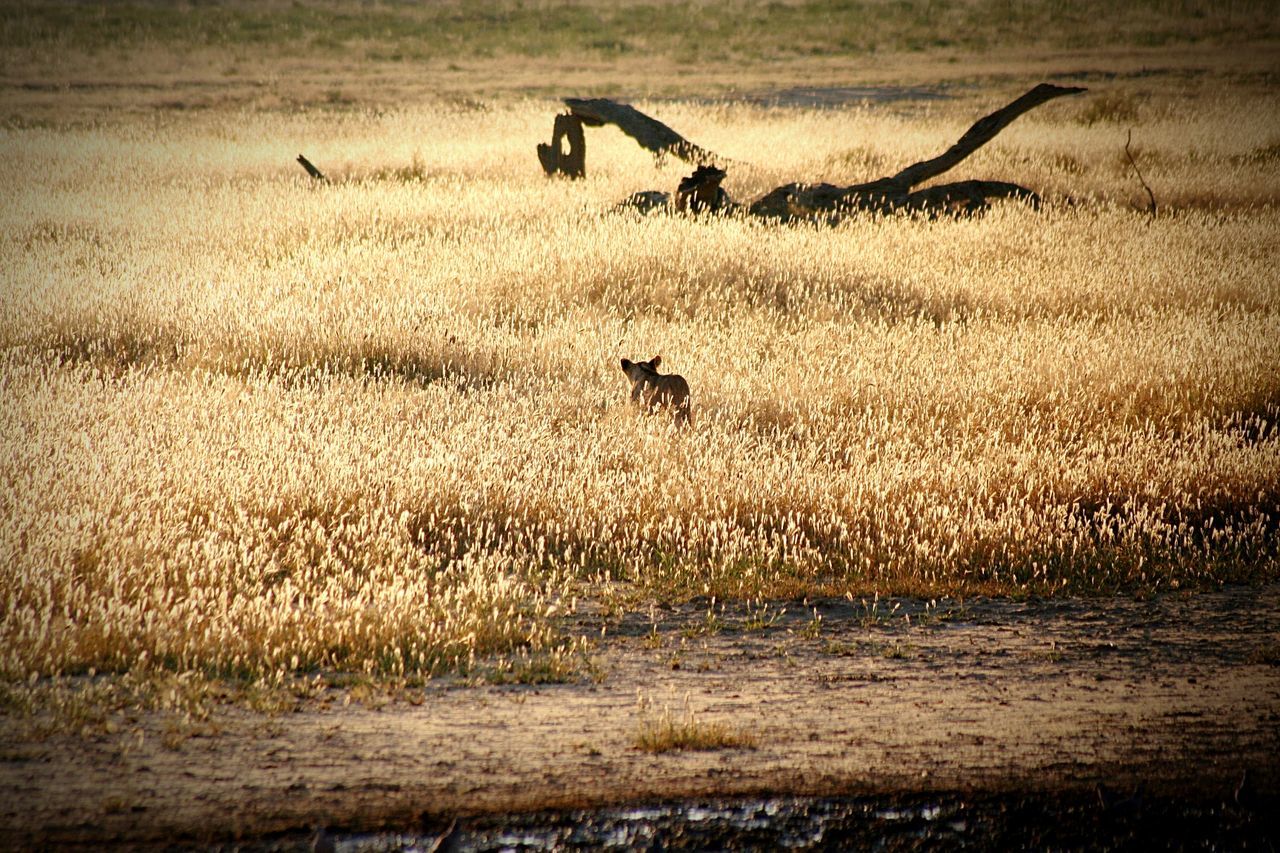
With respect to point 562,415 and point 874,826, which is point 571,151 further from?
point 874,826

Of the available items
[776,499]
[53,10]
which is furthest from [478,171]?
[53,10]

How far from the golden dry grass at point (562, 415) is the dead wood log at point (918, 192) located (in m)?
1.09

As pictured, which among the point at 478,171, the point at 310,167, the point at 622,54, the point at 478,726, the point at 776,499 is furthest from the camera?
the point at 622,54

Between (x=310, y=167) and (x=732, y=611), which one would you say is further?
(x=310, y=167)

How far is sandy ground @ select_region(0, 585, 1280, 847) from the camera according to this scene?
356 centimetres

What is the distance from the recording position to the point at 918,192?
52.2ft

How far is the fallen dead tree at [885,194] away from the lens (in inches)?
586

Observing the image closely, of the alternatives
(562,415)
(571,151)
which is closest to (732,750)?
(562,415)

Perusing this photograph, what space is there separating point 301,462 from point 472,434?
1190 millimetres

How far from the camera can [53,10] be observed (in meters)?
52.4

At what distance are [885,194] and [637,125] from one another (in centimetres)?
448

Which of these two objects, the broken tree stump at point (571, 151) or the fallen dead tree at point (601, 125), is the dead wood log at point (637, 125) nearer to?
the fallen dead tree at point (601, 125)

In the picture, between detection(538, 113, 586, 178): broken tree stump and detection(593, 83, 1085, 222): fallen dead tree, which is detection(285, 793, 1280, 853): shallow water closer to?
detection(593, 83, 1085, 222): fallen dead tree

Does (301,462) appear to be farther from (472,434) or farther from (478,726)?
(478,726)
